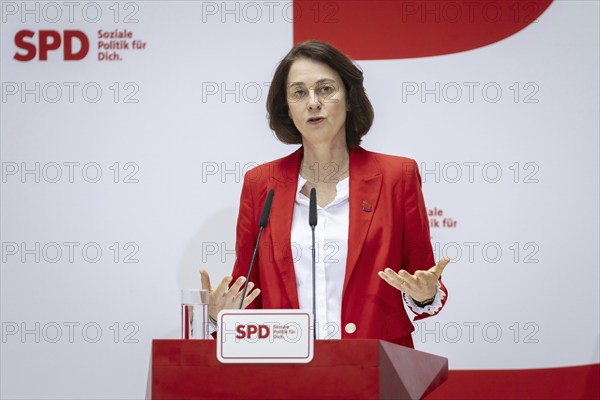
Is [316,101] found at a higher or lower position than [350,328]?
higher

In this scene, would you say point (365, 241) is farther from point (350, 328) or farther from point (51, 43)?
point (51, 43)

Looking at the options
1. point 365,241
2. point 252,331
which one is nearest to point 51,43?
point 365,241

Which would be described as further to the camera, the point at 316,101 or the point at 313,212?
the point at 316,101

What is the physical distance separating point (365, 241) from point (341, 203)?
0.57ft

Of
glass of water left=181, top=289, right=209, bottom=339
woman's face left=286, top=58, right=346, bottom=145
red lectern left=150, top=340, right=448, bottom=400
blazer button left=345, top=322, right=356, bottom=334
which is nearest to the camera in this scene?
red lectern left=150, top=340, right=448, bottom=400

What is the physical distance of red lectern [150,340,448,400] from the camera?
1559 mm

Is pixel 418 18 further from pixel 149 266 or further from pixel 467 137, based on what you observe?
pixel 149 266

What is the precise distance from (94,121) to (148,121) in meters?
0.23

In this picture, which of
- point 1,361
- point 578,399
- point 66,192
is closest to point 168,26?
point 66,192

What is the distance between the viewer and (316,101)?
2.73 m

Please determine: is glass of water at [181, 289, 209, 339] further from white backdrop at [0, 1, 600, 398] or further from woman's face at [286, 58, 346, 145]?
white backdrop at [0, 1, 600, 398]

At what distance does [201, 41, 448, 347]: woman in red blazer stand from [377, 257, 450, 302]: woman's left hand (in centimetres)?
5

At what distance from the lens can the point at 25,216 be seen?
359cm

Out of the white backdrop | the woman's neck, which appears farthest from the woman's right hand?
the white backdrop
